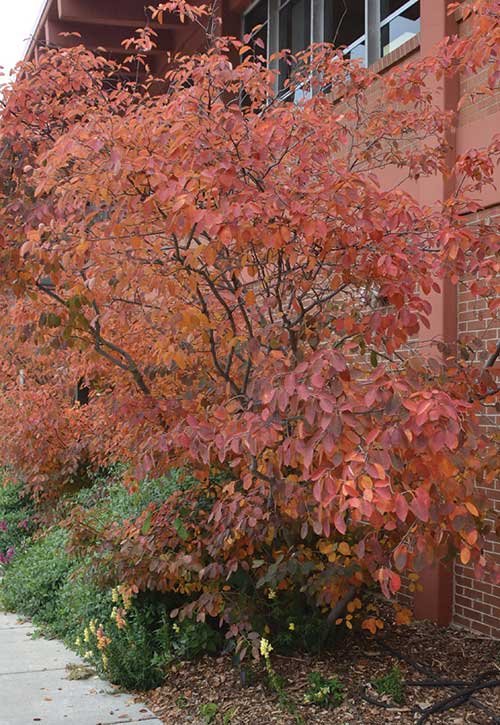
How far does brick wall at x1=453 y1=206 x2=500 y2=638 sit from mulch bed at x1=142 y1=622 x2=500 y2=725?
7.7 inches

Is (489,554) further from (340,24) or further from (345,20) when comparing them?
(345,20)

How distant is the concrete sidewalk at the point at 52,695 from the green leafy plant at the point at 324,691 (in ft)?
3.03

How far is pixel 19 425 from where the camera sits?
31.1 ft

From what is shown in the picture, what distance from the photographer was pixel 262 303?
17.1 feet

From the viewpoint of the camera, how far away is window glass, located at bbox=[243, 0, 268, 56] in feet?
39.7

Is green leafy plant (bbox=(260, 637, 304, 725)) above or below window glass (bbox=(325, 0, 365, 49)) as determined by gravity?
below

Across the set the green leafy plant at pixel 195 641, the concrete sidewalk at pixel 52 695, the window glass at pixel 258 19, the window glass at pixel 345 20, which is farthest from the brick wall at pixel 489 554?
the window glass at pixel 258 19

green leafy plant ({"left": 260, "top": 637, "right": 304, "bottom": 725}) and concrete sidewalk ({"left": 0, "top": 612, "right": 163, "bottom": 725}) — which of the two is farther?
concrete sidewalk ({"left": 0, "top": 612, "right": 163, "bottom": 725})

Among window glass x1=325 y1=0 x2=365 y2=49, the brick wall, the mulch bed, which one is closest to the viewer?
the mulch bed

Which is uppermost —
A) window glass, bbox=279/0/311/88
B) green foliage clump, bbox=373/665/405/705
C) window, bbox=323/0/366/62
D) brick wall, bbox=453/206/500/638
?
window glass, bbox=279/0/311/88

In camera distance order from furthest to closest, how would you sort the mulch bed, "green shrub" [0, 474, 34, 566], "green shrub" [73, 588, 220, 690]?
"green shrub" [0, 474, 34, 566] < "green shrub" [73, 588, 220, 690] < the mulch bed

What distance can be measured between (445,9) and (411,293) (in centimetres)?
378

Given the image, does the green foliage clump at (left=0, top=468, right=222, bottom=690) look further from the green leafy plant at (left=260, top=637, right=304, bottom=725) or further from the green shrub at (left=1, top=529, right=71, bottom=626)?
the green leafy plant at (left=260, top=637, right=304, bottom=725)

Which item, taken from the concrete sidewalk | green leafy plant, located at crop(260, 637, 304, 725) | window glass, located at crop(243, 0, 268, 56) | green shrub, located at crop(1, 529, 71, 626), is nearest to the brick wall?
green leafy plant, located at crop(260, 637, 304, 725)
